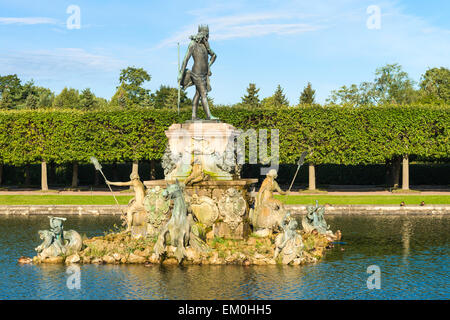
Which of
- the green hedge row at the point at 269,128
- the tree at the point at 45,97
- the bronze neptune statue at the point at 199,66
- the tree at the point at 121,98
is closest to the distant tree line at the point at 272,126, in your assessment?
the green hedge row at the point at 269,128

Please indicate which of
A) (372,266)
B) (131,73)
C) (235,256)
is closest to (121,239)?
(235,256)

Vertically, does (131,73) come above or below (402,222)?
above

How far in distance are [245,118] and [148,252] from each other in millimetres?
27889

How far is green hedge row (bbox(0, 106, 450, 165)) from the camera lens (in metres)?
42.4

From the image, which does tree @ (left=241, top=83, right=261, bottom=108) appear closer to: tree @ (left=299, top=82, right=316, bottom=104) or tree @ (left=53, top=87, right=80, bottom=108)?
tree @ (left=299, top=82, right=316, bottom=104)

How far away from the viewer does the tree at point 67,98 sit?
91.5 m

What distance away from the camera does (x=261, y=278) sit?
14336 mm

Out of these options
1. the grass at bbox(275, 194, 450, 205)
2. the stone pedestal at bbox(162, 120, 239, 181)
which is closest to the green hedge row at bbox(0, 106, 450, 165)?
the grass at bbox(275, 194, 450, 205)

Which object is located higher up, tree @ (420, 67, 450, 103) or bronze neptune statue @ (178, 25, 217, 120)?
tree @ (420, 67, 450, 103)

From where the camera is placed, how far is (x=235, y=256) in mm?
16281

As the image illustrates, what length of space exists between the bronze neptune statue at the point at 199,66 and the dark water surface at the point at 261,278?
7048 mm

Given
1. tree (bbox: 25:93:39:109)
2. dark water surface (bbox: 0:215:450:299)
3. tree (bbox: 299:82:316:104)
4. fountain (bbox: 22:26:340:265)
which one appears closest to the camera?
dark water surface (bbox: 0:215:450:299)

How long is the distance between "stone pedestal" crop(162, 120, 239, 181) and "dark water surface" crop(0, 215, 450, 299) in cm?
453
